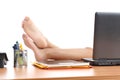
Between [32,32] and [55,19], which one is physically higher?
[55,19]

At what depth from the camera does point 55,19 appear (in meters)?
2.32

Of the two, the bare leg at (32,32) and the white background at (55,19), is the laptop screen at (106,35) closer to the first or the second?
the bare leg at (32,32)

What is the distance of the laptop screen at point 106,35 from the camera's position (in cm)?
145

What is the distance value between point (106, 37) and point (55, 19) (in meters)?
0.93

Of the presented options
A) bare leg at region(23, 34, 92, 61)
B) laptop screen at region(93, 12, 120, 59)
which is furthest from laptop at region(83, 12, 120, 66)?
bare leg at region(23, 34, 92, 61)

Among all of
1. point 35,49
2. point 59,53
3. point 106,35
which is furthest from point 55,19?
point 106,35

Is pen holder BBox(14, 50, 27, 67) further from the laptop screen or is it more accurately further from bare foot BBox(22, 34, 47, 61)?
the laptop screen

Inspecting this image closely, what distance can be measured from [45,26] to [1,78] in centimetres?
132

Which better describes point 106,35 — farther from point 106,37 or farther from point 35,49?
point 35,49

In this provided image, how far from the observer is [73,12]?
2373mm

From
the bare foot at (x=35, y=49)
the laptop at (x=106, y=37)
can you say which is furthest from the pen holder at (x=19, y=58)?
the laptop at (x=106, y=37)

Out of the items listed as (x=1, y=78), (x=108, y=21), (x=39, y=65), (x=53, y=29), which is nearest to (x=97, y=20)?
(x=108, y=21)

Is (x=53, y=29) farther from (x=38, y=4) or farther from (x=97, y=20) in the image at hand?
(x=97, y=20)

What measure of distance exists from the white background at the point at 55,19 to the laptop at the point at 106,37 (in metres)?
0.82
